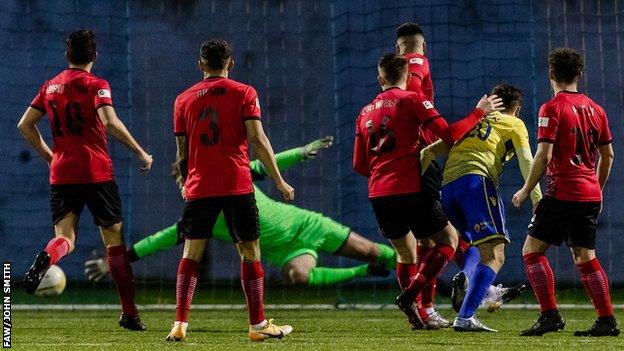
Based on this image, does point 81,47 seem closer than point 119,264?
Yes

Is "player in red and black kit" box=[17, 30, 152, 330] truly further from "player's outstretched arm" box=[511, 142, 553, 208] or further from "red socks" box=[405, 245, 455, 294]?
"player's outstretched arm" box=[511, 142, 553, 208]

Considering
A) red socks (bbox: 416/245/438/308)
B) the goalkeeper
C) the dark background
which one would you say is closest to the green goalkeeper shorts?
the goalkeeper

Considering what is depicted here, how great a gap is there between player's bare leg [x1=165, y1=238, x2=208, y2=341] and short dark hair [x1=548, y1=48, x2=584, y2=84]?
2.30 metres

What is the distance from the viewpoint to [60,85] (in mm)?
7551

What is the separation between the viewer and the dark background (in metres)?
13.0

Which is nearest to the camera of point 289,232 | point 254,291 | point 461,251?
point 254,291

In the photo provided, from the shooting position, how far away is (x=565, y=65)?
7.04 meters

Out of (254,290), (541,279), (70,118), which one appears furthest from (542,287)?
(70,118)

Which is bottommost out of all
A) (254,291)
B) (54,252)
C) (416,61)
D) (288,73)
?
(254,291)

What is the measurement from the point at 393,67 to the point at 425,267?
4.17 ft

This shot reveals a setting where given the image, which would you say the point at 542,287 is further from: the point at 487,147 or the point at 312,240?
the point at 312,240

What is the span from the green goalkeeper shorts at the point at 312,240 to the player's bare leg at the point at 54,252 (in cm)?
347

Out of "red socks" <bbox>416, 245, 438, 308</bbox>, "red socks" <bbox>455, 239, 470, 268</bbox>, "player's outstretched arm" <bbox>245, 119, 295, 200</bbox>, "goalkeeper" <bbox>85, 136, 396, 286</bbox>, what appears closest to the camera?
"player's outstretched arm" <bbox>245, 119, 295, 200</bbox>

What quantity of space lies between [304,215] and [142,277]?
123 inches
